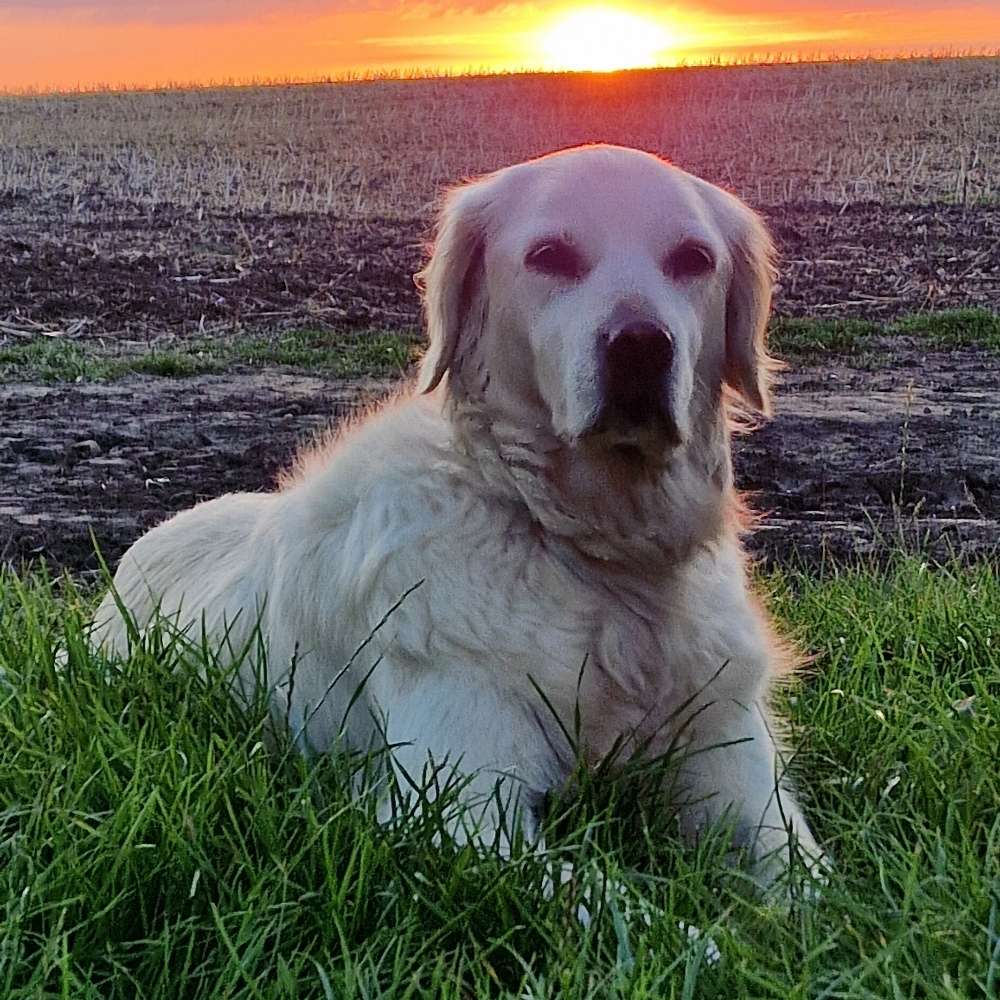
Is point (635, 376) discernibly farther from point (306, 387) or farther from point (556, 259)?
point (306, 387)

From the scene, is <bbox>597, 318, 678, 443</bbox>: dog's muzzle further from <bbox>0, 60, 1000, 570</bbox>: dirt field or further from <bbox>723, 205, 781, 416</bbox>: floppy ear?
<bbox>0, 60, 1000, 570</bbox>: dirt field

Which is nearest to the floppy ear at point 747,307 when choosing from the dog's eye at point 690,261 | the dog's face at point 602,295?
the dog's face at point 602,295

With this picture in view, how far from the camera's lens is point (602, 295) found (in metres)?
2.08

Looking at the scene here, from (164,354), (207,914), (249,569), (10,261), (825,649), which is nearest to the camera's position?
(207,914)

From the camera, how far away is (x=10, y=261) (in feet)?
28.6

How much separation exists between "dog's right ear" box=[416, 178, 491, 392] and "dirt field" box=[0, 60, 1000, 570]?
7.18 ft

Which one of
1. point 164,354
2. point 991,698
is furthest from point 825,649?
point 164,354

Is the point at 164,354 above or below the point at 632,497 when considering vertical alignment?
below

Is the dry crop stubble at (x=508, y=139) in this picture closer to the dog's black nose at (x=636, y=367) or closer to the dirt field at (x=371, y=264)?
the dirt field at (x=371, y=264)

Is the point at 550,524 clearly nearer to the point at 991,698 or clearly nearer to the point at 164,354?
the point at 991,698

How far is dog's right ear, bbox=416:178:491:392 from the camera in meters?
2.31

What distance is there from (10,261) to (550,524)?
24.8ft

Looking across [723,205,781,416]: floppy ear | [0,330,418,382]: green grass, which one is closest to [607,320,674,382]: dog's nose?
[723,205,781,416]: floppy ear

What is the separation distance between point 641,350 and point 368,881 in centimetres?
91
